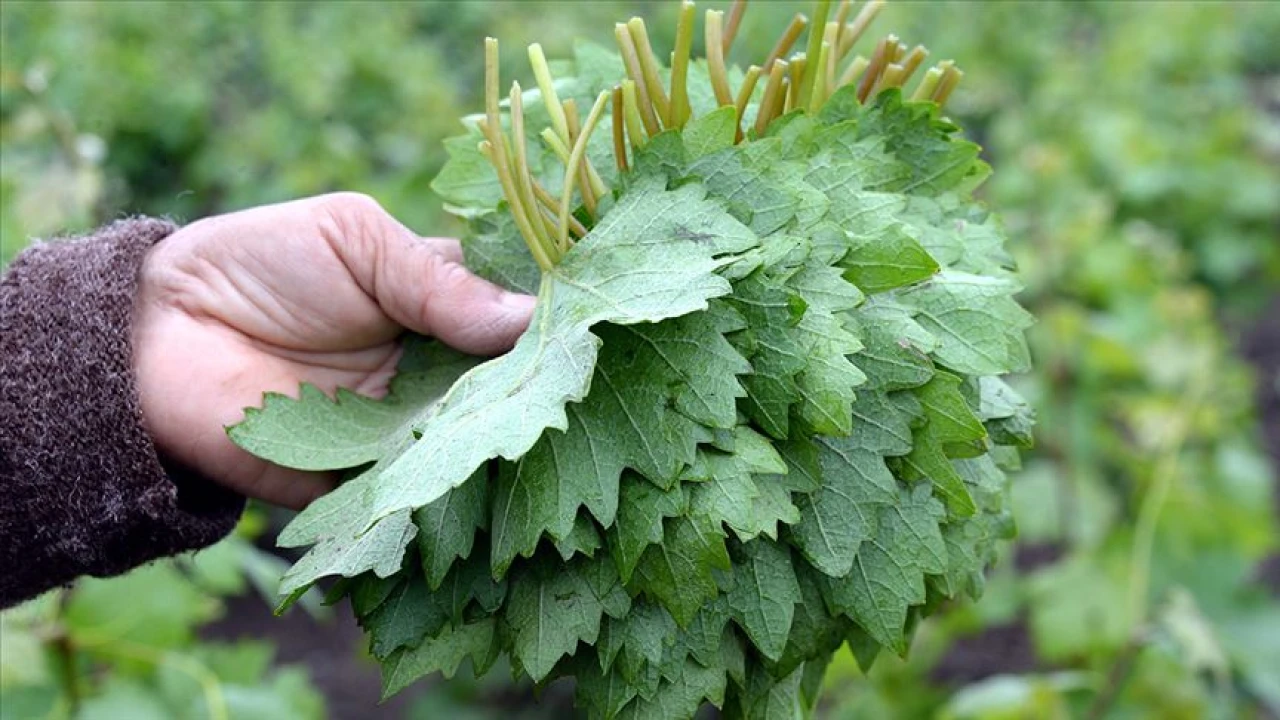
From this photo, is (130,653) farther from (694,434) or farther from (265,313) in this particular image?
(694,434)

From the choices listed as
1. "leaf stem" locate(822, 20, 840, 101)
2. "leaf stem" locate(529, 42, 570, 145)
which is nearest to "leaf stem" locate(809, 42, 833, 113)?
"leaf stem" locate(822, 20, 840, 101)

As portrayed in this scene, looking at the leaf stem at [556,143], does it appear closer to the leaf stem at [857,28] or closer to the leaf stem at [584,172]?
the leaf stem at [584,172]

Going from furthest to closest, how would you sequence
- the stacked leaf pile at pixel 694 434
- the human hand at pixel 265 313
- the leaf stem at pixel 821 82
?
the human hand at pixel 265 313, the leaf stem at pixel 821 82, the stacked leaf pile at pixel 694 434

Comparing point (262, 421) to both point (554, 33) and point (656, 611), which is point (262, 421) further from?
point (554, 33)

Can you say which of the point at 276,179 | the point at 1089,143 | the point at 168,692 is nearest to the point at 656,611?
the point at 168,692

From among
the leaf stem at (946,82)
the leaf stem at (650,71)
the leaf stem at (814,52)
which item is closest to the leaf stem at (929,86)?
the leaf stem at (946,82)

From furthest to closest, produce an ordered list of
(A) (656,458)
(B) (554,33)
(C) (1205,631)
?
(B) (554,33), (C) (1205,631), (A) (656,458)
